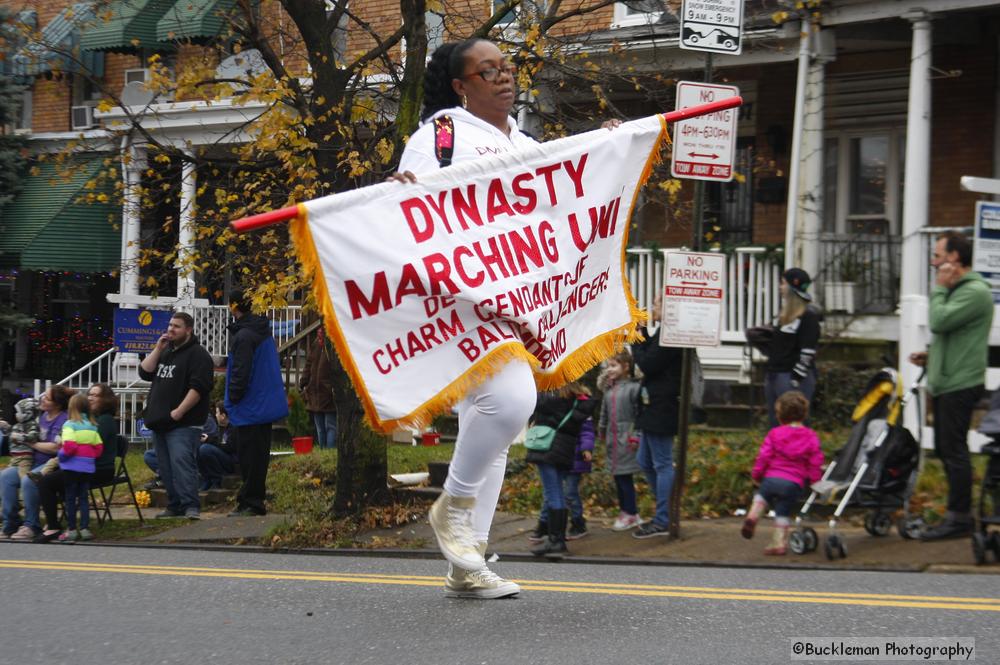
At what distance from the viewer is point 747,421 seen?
1498 centimetres

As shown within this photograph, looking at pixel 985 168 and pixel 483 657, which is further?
pixel 985 168

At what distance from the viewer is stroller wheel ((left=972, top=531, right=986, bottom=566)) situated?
8086mm

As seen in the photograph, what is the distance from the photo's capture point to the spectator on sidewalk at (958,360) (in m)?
9.02

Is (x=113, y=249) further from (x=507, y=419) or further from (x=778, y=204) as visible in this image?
(x=507, y=419)

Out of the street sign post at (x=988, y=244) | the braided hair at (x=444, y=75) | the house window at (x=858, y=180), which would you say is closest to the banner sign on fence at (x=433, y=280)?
the braided hair at (x=444, y=75)

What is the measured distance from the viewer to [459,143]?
18.8 ft

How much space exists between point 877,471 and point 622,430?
2208mm

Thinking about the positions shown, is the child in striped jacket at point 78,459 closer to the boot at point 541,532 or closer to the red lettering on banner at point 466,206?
the boot at point 541,532

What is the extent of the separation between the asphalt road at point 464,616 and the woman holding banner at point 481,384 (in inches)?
12.5

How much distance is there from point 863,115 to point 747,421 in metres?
5.41

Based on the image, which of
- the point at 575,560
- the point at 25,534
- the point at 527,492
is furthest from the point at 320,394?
the point at 575,560

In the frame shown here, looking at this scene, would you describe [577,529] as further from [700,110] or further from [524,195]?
[524,195]

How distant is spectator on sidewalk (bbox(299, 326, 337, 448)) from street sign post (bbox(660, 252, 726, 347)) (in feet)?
22.0

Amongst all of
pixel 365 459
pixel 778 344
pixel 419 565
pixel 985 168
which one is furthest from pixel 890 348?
pixel 419 565
